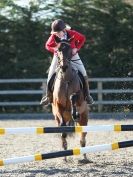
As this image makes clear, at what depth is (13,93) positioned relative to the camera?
19562 mm

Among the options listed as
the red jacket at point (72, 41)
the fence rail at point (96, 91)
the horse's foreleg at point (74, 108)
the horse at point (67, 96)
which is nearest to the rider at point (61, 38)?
the red jacket at point (72, 41)

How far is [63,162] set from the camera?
369 inches

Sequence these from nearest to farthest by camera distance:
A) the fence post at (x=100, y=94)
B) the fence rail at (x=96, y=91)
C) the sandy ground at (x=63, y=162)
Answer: the sandy ground at (x=63, y=162)
the fence rail at (x=96, y=91)
the fence post at (x=100, y=94)

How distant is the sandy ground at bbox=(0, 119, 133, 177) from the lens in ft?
27.3

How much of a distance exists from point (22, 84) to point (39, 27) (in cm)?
215

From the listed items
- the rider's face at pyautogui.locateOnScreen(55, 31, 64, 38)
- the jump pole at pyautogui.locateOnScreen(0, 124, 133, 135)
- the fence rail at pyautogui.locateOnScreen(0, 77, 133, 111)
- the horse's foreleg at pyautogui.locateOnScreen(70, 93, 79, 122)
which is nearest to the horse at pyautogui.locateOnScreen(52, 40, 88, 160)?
the horse's foreleg at pyautogui.locateOnScreen(70, 93, 79, 122)

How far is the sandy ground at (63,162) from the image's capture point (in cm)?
833

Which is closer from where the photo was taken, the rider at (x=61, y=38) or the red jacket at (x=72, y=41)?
the rider at (x=61, y=38)

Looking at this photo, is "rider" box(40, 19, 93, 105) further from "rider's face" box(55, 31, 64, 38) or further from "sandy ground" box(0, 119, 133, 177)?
"sandy ground" box(0, 119, 133, 177)

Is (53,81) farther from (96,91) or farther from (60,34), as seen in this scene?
(96,91)

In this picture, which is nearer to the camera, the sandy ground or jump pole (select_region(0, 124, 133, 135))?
jump pole (select_region(0, 124, 133, 135))

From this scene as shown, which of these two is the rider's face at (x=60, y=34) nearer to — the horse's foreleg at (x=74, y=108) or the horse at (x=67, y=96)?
the horse at (x=67, y=96)

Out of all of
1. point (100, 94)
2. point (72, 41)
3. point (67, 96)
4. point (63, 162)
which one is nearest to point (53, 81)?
point (67, 96)

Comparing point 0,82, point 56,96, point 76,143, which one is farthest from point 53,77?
point 0,82
